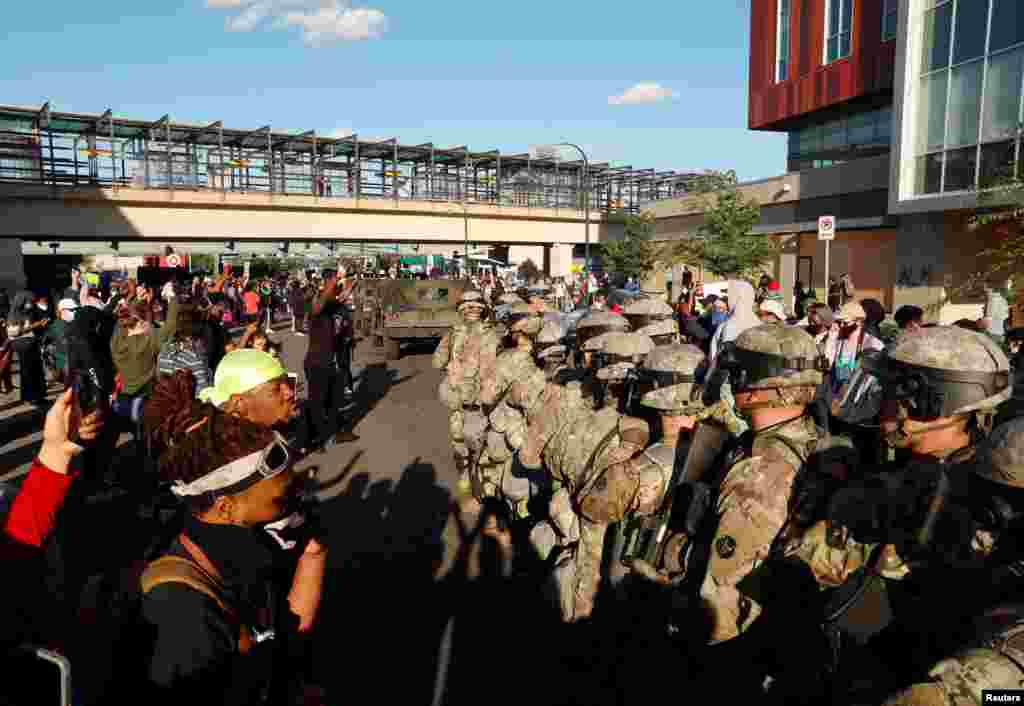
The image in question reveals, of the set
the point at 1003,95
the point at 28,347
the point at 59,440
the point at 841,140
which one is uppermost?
the point at 841,140

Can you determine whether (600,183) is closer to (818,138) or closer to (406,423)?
(818,138)

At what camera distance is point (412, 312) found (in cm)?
1582

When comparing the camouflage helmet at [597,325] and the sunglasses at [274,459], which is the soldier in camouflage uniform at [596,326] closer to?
the camouflage helmet at [597,325]

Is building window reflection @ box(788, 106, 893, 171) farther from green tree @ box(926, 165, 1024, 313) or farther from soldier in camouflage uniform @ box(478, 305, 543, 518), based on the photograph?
soldier in camouflage uniform @ box(478, 305, 543, 518)

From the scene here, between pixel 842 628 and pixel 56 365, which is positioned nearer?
pixel 842 628

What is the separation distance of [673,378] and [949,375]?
1.29 meters

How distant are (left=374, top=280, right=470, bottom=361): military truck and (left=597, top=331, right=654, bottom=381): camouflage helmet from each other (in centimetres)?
1142

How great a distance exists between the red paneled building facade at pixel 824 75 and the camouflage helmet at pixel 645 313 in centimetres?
1910

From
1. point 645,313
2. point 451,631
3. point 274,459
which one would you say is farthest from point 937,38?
point 274,459

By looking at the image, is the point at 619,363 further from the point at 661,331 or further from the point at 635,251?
the point at 635,251

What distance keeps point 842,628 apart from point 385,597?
3291 mm

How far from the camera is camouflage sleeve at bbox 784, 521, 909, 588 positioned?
6.47 ft

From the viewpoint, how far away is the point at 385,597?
458 cm

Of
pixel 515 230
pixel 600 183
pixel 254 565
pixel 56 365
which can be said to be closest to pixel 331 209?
pixel 515 230
